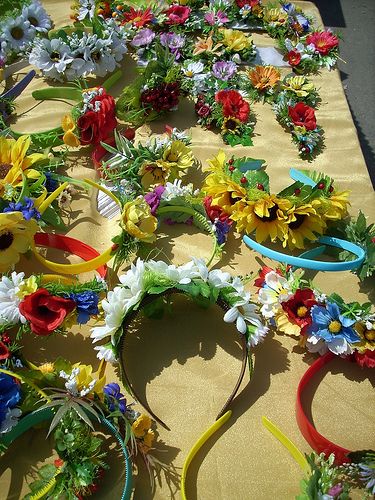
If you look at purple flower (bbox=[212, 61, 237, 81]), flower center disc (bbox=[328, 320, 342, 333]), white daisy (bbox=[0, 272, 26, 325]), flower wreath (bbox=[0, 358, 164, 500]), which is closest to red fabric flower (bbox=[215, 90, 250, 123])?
purple flower (bbox=[212, 61, 237, 81])

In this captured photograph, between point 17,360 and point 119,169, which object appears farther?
point 119,169

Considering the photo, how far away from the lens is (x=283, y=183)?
1889mm

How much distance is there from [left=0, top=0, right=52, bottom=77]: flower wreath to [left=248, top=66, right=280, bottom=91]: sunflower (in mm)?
905

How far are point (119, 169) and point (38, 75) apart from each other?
2.58ft

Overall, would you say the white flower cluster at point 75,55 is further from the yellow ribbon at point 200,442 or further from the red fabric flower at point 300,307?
the yellow ribbon at point 200,442

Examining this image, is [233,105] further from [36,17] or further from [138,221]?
[36,17]

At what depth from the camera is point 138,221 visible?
4.88ft

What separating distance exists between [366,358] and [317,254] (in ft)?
1.28

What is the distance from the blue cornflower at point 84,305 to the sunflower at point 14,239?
217 mm

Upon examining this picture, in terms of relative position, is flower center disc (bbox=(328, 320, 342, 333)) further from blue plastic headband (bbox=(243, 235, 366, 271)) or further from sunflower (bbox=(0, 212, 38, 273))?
sunflower (bbox=(0, 212, 38, 273))

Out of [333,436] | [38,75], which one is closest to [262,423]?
A: [333,436]

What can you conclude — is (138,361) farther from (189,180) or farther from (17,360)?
(189,180)

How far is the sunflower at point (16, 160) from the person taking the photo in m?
1.64

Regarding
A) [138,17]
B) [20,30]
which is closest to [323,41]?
[138,17]
